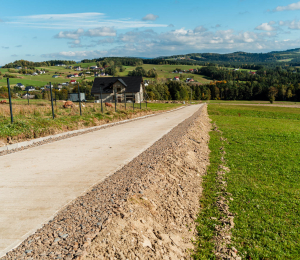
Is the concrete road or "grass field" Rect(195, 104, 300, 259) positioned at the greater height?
the concrete road

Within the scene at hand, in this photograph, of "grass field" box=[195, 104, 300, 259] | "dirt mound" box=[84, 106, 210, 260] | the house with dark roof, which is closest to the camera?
"dirt mound" box=[84, 106, 210, 260]

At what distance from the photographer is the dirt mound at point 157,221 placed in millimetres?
A: 3074

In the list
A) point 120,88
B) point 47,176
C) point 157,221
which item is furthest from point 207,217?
point 120,88

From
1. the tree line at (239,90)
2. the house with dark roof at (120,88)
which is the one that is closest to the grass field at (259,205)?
the house with dark roof at (120,88)

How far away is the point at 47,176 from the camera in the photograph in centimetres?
581

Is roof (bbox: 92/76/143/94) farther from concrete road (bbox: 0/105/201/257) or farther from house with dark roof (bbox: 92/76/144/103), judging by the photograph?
concrete road (bbox: 0/105/201/257)

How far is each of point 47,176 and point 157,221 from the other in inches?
126

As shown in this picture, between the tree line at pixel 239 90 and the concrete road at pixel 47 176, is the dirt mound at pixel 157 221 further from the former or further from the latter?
the tree line at pixel 239 90

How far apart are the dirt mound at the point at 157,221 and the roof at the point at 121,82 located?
5052cm

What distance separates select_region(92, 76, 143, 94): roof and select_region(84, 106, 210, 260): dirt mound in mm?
50518

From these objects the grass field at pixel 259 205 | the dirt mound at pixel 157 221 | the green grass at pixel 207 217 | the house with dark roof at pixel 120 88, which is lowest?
the grass field at pixel 259 205

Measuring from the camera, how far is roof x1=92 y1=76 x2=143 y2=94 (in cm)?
5600

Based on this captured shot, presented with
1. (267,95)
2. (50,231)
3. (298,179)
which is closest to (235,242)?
(50,231)

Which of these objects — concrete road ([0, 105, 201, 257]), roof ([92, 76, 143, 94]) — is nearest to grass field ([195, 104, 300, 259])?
concrete road ([0, 105, 201, 257])
